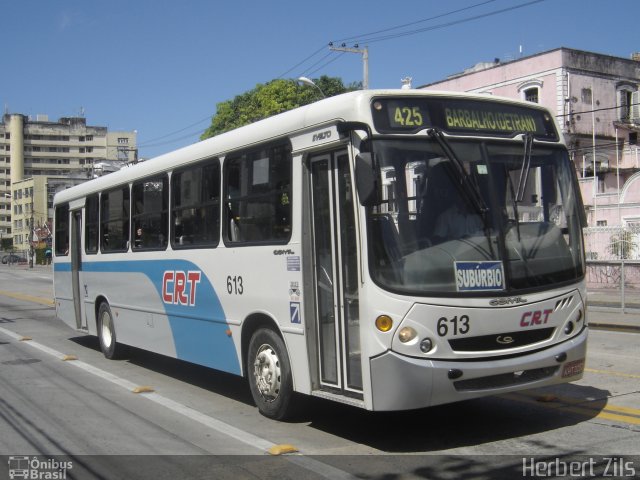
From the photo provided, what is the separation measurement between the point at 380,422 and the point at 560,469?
225 centimetres

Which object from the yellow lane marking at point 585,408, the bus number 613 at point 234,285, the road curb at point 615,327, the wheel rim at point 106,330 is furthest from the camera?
the road curb at point 615,327

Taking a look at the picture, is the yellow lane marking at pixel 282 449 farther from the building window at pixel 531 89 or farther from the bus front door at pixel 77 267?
the building window at pixel 531 89

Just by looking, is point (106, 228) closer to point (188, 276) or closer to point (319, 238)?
point (188, 276)

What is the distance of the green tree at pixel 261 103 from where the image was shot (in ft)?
150

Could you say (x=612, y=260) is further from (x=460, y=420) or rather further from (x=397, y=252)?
(x=397, y=252)

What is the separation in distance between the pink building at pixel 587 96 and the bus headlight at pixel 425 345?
29.9 metres

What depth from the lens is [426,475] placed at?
5.51 meters

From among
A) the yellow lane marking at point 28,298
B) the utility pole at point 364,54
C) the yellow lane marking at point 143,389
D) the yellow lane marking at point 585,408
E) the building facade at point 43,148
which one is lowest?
the yellow lane marking at point 28,298

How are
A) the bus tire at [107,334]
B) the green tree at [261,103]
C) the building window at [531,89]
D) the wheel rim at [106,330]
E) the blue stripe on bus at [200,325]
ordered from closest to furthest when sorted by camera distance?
the blue stripe on bus at [200,325]
the bus tire at [107,334]
the wheel rim at [106,330]
the building window at [531,89]
the green tree at [261,103]

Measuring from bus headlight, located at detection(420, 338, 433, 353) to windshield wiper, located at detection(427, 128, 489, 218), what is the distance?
1.23 meters

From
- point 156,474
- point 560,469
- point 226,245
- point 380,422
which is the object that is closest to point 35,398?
point 226,245

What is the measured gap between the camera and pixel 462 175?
6125 mm

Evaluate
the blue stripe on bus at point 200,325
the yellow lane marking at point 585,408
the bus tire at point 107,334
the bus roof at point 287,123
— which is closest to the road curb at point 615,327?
the yellow lane marking at point 585,408

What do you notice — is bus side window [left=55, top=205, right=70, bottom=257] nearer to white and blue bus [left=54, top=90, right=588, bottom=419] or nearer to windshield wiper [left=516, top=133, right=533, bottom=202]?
white and blue bus [left=54, top=90, right=588, bottom=419]
